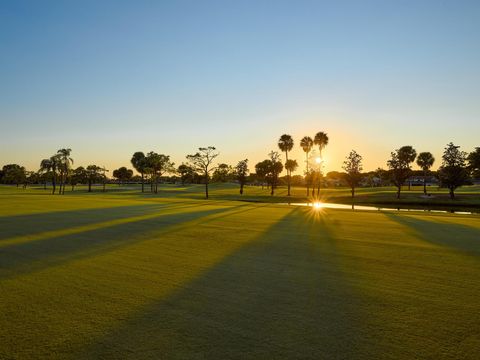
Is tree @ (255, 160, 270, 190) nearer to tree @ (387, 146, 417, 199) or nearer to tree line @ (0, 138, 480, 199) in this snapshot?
tree line @ (0, 138, 480, 199)

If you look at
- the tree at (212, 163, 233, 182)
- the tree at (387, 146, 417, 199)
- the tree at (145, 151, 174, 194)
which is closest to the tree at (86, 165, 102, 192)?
the tree at (145, 151, 174, 194)

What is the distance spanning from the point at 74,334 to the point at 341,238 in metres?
12.5

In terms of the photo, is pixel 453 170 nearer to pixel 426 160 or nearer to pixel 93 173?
pixel 426 160

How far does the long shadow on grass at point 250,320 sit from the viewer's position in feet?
15.0

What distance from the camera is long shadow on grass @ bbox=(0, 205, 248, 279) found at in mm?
9531

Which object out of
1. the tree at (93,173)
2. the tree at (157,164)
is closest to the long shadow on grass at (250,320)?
the tree at (157,164)

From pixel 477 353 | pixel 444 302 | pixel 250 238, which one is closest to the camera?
pixel 477 353

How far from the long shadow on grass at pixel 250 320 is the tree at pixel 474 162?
7414 cm

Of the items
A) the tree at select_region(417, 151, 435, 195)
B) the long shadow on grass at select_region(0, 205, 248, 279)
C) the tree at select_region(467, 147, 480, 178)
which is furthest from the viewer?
the tree at select_region(417, 151, 435, 195)

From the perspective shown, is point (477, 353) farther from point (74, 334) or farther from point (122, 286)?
point (122, 286)

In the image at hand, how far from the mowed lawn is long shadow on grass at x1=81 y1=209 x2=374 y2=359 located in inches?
1.0

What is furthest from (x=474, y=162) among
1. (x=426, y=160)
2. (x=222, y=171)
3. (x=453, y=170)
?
(x=222, y=171)

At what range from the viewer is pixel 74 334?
5.07 meters

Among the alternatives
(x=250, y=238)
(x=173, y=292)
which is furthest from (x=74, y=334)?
(x=250, y=238)
